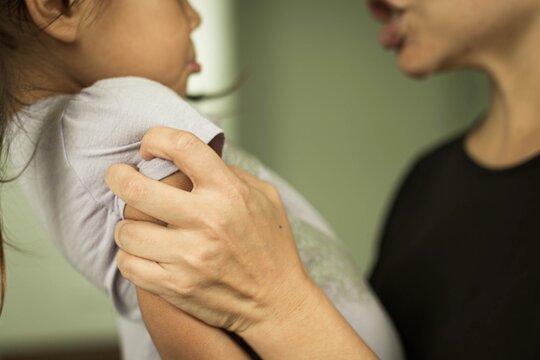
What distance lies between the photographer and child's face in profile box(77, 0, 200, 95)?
70cm

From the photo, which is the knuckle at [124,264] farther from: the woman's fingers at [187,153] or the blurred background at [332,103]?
the blurred background at [332,103]

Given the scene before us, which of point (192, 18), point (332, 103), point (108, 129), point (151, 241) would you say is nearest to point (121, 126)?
point (108, 129)

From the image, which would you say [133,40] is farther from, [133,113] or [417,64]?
[417,64]

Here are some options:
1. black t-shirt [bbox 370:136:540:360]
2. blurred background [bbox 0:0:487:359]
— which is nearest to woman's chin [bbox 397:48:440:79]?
black t-shirt [bbox 370:136:540:360]

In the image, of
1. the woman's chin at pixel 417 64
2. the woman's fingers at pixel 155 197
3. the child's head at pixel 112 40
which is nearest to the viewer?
the woman's fingers at pixel 155 197

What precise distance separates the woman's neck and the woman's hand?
1.78 feet

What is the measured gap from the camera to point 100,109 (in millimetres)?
630

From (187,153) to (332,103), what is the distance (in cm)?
259

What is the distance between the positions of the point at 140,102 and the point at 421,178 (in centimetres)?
80

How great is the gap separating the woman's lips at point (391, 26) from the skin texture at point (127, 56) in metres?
0.55

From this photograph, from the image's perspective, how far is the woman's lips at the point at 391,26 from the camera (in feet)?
3.96

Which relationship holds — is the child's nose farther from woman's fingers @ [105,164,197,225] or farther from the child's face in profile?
woman's fingers @ [105,164,197,225]

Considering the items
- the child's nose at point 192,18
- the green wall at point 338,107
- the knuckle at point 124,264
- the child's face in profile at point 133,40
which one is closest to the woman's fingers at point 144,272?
the knuckle at point 124,264

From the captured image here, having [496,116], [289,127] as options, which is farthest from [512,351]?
[289,127]
